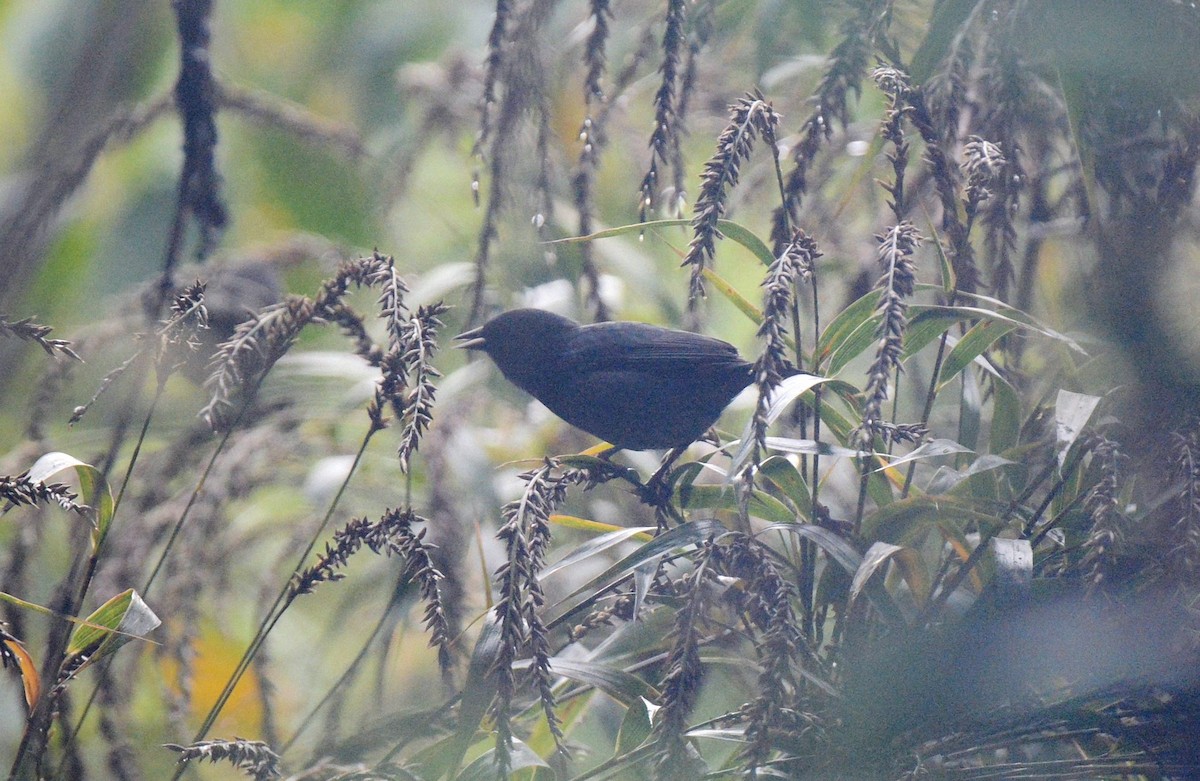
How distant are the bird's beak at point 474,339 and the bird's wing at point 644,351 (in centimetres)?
25

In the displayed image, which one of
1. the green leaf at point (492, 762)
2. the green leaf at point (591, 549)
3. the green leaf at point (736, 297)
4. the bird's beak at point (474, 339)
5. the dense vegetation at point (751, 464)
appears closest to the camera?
the dense vegetation at point (751, 464)

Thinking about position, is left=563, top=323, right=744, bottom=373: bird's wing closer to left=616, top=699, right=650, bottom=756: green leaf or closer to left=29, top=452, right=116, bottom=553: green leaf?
left=616, top=699, right=650, bottom=756: green leaf

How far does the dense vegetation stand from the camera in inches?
54.7

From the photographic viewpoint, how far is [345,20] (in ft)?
22.1

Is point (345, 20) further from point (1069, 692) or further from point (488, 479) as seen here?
point (1069, 692)

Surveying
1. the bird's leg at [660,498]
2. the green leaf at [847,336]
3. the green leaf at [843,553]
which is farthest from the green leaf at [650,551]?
the green leaf at [847,336]

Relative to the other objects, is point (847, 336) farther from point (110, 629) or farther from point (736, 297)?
point (110, 629)

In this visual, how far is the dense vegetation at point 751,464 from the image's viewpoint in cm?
139

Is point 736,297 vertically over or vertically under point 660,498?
over

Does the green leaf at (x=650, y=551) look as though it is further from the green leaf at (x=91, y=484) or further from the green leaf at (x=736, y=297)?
the green leaf at (x=91, y=484)

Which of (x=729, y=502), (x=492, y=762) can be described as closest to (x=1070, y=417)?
(x=729, y=502)

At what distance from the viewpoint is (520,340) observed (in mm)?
2627

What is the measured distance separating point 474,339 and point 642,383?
53 cm

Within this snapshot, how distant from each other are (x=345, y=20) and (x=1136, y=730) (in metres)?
6.71
